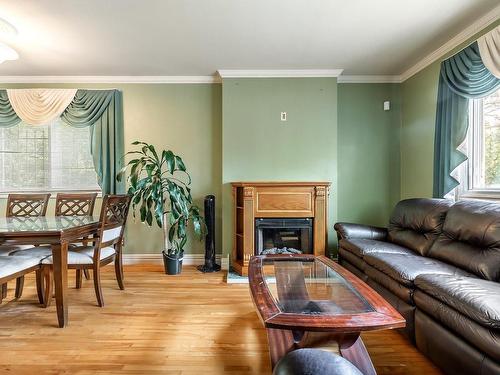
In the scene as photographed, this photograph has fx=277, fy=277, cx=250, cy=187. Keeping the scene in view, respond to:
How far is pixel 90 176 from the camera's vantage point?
3.81 metres

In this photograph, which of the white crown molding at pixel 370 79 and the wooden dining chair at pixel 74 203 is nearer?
the wooden dining chair at pixel 74 203

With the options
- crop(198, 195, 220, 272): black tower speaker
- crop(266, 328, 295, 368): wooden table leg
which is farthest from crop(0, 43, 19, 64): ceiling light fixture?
crop(266, 328, 295, 368): wooden table leg

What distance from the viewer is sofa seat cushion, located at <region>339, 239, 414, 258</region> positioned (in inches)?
99.5

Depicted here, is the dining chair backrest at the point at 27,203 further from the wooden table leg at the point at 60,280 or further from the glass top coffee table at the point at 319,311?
the glass top coffee table at the point at 319,311

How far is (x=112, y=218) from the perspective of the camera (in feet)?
8.76

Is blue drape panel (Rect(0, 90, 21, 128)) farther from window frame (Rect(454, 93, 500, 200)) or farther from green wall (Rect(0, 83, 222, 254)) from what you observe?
window frame (Rect(454, 93, 500, 200))

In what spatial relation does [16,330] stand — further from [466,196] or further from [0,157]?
[466,196]

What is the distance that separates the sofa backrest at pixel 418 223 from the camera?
2506 mm

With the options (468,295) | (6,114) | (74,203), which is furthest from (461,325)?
(6,114)

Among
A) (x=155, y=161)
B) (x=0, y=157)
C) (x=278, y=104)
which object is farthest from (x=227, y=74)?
(x=0, y=157)

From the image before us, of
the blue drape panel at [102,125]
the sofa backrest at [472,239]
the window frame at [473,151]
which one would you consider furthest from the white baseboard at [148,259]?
the window frame at [473,151]

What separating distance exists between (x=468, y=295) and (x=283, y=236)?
215cm

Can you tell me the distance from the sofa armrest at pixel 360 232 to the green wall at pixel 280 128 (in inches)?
21.6

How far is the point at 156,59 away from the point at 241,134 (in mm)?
1336
